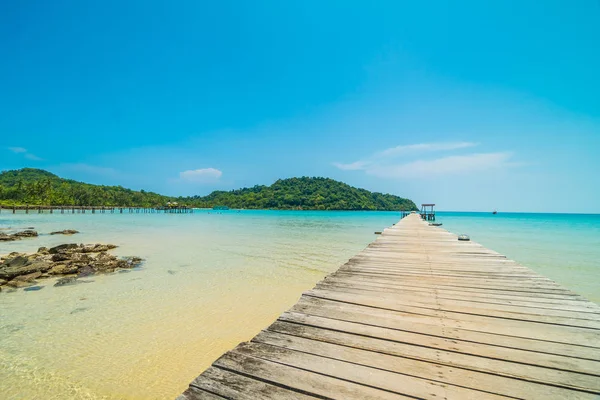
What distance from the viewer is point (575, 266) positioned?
1216cm

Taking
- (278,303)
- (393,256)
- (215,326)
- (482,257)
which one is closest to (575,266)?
(482,257)

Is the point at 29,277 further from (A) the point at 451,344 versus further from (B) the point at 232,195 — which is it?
(B) the point at 232,195

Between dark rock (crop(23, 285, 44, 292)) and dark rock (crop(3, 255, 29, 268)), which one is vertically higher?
dark rock (crop(3, 255, 29, 268))

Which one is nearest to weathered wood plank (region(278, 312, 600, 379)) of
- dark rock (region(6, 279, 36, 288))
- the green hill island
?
dark rock (region(6, 279, 36, 288))

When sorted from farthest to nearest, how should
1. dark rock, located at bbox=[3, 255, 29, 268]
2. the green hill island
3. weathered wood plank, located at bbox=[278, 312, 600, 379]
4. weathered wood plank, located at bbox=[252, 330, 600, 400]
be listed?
the green hill island < dark rock, located at bbox=[3, 255, 29, 268] < weathered wood plank, located at bbox=[278, 312, 600, 379] < weathered wood plank, located at bbox=[252, 330, 600, 400]

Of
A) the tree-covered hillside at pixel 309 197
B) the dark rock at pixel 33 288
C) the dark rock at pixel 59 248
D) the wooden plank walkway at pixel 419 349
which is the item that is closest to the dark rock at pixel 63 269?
the dark rock at pixel 33 288

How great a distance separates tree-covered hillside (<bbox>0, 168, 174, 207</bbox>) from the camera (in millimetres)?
78938

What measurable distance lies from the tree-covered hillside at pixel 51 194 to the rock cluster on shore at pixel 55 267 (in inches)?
3448

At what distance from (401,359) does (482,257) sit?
6.32 metres

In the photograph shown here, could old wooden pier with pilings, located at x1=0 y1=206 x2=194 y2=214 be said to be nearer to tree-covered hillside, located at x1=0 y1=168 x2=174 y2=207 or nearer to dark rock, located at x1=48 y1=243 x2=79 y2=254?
tree-covered hillside, located at x1=0 y1=168 x2=174 y2=207

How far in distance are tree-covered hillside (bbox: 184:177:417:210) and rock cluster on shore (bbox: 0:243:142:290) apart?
4403 inches

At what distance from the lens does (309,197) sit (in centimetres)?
12362

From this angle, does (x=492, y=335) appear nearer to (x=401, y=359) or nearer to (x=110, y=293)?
(x=401, y=359)

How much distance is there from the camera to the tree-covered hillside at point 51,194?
78938mm
